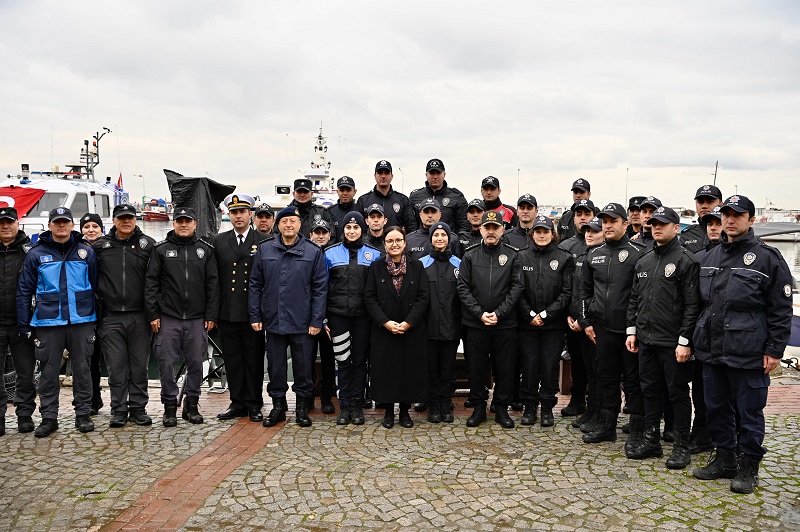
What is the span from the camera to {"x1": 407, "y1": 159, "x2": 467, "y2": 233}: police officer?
833cm

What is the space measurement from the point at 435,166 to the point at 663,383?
4.02 m

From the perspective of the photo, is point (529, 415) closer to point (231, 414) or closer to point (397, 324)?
point (397, 324)

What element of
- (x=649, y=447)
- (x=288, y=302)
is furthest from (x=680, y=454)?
(x=288, y=302)

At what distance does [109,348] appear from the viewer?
6.52 meters

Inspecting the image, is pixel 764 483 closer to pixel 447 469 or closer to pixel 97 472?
Answer: pixel 447 469

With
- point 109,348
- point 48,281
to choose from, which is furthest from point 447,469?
point 48,281

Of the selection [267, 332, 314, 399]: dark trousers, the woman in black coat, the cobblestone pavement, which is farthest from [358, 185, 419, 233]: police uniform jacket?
the cobblestone pavement

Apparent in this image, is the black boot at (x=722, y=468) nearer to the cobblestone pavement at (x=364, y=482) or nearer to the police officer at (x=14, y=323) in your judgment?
the cobblestone pavement at (x=364, y=482)

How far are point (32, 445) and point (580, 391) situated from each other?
548 cm

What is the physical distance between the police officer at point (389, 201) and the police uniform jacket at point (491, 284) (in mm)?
1966

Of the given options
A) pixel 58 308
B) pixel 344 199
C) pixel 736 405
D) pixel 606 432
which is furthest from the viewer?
pixel 344 199

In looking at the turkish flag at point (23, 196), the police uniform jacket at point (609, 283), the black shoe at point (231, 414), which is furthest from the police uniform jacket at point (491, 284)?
the turkish flag at point (23, 196)

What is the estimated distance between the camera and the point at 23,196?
48.1 ft

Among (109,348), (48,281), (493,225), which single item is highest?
(493,225)
